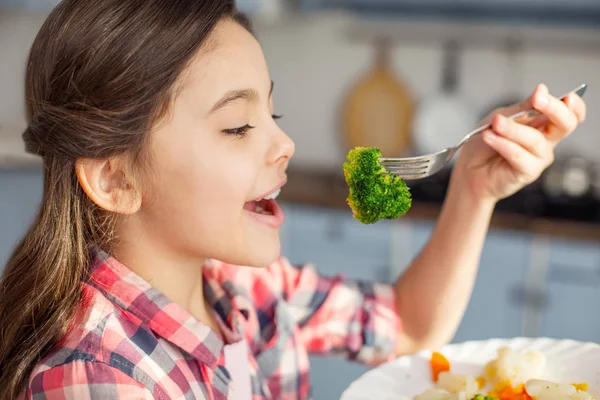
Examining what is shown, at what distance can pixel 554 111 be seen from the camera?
1.06 meters

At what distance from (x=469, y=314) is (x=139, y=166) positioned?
6.65 feet

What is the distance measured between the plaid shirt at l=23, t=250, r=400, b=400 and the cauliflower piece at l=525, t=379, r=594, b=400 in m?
0.38

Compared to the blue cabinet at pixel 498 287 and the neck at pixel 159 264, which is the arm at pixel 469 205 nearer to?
the neck at pixel 159 264

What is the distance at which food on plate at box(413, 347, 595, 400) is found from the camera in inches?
38.3

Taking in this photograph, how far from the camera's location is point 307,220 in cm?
304

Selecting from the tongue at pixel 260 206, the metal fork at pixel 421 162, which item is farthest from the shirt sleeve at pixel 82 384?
the metal fork at pixel 421 162

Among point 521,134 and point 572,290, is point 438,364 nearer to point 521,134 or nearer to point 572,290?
point 521,134

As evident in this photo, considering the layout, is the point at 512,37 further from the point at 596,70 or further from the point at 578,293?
the point at 578,293

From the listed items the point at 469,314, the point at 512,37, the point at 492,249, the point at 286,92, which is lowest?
the point at 469,314

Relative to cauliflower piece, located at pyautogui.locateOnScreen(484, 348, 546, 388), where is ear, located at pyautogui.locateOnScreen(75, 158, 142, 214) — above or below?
above

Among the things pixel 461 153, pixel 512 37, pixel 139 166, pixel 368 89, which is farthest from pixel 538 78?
pixel 139 166

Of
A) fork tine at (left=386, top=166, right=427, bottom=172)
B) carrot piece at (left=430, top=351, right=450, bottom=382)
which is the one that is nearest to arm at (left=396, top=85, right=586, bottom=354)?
fork tine at (left=386, top=166, right=427, bottom=172)

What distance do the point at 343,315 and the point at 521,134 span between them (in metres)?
0.47

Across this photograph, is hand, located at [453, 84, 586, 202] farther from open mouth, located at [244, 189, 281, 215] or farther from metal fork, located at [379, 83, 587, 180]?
open mouth, located at [244, 189, 281, 215]
